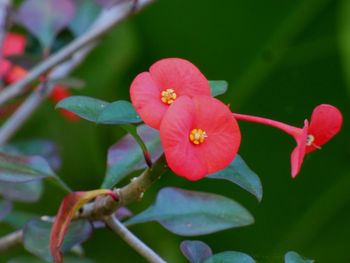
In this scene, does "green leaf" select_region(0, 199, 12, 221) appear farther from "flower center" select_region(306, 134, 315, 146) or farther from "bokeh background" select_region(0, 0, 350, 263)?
"bokeh background" select_region(0, 0, 350, 263)

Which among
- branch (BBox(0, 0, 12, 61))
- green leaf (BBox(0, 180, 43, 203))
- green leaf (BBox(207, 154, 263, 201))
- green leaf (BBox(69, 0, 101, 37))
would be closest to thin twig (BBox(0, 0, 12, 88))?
branch (BBox(0, 0, 12, 61))

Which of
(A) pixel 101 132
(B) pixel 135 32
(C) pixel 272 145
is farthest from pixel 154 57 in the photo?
(C) pixel 272 145

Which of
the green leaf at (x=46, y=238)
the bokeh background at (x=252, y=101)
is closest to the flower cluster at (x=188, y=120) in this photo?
the green leaf at (x=46, y=238)

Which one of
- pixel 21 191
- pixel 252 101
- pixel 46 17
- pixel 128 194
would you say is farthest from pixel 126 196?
pixel 252 101

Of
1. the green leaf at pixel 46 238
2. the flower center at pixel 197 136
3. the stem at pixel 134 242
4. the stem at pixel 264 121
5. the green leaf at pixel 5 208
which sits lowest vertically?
the green leaf at pixel 5 208

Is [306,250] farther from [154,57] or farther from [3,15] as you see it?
[3,15]

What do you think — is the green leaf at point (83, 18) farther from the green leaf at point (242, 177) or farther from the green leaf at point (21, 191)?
the green leaf at point (242, 177)
